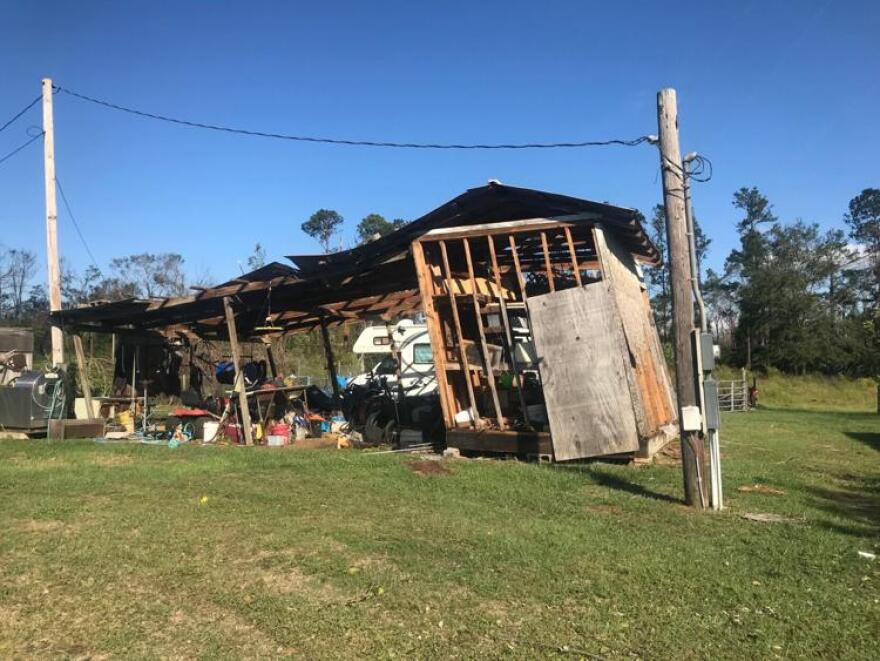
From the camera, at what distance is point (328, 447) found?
12734mm

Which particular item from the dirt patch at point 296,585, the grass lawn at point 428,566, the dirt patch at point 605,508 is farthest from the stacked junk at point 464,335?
the dirt patch at point 296,585

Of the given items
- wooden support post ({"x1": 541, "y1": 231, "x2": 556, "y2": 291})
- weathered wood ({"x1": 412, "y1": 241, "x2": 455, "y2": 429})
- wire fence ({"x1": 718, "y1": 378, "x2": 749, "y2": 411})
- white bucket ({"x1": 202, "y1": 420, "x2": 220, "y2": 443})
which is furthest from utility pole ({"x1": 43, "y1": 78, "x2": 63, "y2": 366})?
wire fence ({"x1": 718, "y1": 378, "x2": 749, "y2": 411})

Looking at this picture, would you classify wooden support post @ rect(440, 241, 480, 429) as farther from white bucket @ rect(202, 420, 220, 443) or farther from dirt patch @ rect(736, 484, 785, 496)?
white bucket @ rect(202, 420, 220, 443)

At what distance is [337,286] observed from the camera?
43.6ft

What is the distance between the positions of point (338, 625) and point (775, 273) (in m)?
59.4

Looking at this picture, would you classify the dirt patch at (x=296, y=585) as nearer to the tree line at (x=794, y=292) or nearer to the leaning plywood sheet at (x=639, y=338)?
the leaning plywood sheet at (x=639, y=338)

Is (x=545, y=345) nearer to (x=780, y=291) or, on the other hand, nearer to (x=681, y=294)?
(x=681, y=294)

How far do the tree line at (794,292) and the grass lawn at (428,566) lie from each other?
43.8m

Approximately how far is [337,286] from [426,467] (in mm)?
4952

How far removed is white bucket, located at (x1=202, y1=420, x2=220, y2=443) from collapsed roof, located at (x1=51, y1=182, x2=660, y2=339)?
8.42ft

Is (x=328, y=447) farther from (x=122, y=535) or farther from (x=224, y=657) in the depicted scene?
(x=224, y=657)

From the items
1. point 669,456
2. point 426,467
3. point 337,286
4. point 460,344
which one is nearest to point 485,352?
point 460,344

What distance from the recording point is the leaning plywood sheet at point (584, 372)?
9680mm

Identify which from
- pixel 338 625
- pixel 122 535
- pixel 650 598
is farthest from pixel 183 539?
pixel 650 598
